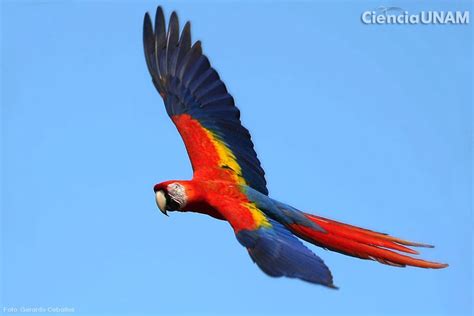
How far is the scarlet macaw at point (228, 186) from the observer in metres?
5.61

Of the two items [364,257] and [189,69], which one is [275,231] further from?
[189,69]

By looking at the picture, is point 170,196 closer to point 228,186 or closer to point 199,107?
point 228,186

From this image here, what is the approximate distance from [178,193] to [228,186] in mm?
345

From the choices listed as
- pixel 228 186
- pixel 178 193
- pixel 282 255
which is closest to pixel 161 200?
pixel 178 193

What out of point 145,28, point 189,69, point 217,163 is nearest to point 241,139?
point 217,163

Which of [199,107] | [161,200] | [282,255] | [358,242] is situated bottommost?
[282,255]

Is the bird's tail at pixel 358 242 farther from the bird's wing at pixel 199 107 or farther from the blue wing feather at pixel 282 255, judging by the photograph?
the bird's wing at pixel 199 107

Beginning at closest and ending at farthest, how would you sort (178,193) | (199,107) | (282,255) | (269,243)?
1. (282,255)
2. (269,243)
3. (178,193)
4. (199,107)

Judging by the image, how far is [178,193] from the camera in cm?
625

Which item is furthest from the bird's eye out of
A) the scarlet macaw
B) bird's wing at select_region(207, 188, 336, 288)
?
bird's wing at select_region(207, 188, 336, 288)

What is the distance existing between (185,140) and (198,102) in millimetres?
364

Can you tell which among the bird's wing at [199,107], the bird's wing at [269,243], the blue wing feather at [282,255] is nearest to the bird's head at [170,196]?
the bird's wing at [269,243]

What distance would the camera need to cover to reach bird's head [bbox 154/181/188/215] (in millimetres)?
6258

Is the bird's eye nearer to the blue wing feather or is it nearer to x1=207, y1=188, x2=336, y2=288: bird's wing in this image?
x1=207, y1=188, x2=336, y2=288: bird's wing
